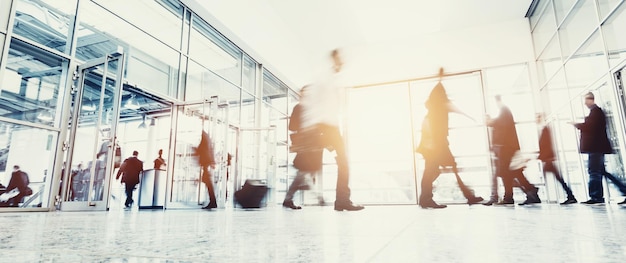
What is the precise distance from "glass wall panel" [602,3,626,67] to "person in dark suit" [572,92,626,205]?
893mm

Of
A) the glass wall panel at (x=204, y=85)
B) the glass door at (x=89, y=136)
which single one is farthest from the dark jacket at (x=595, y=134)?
the glass door at (x=89, y=136)

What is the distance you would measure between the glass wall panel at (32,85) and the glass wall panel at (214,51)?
211 cm

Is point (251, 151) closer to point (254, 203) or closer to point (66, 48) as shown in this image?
point (254, 203)

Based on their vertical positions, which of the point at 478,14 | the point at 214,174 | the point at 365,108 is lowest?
the point at 214,174

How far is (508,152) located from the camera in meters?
4.25

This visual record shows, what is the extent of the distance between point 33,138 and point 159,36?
216 centimetres

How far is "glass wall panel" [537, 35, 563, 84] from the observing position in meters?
6.34

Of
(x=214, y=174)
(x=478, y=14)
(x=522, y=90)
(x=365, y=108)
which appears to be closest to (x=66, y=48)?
(x=214, y=174)

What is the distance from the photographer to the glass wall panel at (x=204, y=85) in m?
5.46

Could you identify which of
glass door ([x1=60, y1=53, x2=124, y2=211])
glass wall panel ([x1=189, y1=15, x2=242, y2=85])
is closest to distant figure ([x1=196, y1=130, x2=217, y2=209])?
glass door ([x1=60, y1=53, x2=124, y2=211])

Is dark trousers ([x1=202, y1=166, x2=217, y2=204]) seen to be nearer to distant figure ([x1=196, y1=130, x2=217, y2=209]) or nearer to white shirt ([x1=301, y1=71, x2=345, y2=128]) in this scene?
distant figure ([x1=196, y1=130, x2=217, y2=209])

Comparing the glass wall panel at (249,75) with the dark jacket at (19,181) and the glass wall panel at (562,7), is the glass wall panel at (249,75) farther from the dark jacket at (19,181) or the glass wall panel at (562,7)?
the glass wall panel at (562,7)

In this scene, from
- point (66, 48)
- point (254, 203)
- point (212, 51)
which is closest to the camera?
point (66, 48)

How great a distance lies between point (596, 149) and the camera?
3.85 meters
